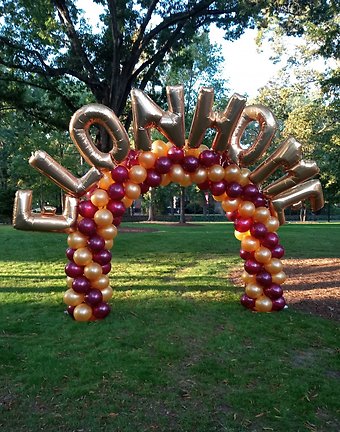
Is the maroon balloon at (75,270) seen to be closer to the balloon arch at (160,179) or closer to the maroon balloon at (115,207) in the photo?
the balloon arch at (160,179)

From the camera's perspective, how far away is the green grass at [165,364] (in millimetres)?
3369

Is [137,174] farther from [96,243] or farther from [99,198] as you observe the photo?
[96,243]

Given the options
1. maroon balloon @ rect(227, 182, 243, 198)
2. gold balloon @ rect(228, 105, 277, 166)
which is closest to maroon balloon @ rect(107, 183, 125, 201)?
maroon balloon @ rect(227, 182, 243, 198)

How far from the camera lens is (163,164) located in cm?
584

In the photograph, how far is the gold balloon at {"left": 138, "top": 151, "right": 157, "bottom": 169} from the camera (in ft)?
19.1

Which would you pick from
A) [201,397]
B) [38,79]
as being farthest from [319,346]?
[38,79]

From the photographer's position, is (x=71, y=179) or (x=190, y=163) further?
(x=190, y=163)

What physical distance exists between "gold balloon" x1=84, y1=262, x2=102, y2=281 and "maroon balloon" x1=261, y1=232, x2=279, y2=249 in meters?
2.63

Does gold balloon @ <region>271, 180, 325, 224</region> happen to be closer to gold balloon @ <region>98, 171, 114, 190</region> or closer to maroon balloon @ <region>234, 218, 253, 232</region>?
maroon balloon @ <region>234, 218, 253, 232</region>

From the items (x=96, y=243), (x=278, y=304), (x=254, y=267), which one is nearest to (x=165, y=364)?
(x=96, y=243)

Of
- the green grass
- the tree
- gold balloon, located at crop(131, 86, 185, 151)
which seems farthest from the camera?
the tree

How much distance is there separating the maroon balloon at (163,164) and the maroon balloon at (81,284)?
1.98 meters

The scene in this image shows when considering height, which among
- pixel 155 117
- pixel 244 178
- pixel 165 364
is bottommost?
pixel 165 364

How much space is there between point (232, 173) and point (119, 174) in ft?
5.71
